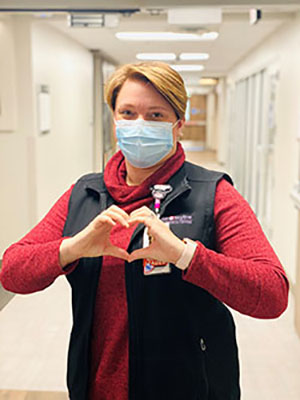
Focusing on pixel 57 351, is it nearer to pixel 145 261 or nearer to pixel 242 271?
pixel 145 261

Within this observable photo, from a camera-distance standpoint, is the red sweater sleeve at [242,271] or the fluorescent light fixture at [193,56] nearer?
the red sweater sleeve at [242,271]

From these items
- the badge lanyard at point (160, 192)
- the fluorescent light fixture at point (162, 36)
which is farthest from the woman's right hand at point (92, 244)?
the fluorescent light fixture at point (162, 36)

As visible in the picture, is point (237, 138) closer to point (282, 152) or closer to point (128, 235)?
point (282, 152)

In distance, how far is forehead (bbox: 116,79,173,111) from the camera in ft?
3.26

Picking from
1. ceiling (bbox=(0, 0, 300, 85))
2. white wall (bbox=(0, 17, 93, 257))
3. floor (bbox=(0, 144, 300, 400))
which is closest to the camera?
ceiling (bbox=(0, 0, 300, 85))

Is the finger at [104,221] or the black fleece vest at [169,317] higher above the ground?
the finger at [104,221]

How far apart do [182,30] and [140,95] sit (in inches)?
92.2

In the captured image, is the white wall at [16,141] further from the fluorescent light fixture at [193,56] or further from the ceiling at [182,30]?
the fluorescent light fixture at [193,56]

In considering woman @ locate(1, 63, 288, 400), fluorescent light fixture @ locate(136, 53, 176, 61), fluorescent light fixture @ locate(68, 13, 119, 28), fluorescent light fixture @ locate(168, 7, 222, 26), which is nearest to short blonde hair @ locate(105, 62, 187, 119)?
woman @ locate(1, 63, 288, 400)

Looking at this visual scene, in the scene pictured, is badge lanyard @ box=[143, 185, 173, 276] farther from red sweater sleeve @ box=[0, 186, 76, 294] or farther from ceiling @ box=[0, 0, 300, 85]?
ceiling @ box=[0, 0, 300, 85]

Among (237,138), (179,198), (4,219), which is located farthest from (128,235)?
(237,138)

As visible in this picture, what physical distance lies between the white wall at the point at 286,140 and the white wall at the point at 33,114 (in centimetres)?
145

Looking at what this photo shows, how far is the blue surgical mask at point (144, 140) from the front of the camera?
1.04m

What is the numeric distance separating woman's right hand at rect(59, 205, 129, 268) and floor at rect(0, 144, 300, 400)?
4.09 ft
